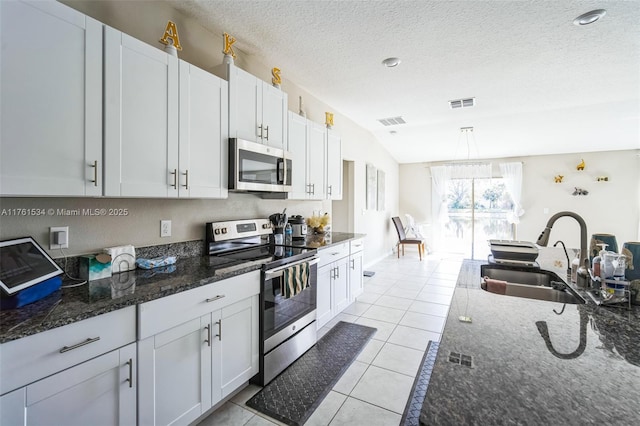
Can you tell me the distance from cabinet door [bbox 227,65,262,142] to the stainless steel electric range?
776 millimetres

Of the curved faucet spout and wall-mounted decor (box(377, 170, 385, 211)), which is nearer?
the curved faucet spout

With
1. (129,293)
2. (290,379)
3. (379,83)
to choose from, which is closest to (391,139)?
(379,83)

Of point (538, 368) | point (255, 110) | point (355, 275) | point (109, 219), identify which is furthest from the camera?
point (355, 275)

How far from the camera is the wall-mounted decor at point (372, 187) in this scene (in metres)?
5.60

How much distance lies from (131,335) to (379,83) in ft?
11.1

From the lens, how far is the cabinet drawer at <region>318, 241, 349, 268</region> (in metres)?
2.77

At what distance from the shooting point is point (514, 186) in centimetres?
669

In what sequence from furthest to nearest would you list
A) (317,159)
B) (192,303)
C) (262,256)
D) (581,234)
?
(317,159)
(262,256)
(581,234)
(192,303)

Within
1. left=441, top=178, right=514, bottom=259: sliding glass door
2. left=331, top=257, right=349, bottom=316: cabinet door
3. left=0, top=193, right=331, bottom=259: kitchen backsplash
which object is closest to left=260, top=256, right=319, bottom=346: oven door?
left=331, top=257, right=349, bottom=316: cabinet door

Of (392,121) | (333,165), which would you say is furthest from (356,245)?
(392,121)

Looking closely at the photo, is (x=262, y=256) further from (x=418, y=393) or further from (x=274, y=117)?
(x=418, y=393)

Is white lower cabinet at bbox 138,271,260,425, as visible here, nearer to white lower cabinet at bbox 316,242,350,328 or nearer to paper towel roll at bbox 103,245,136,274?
paper towel roll at bbox 103,245,136,274

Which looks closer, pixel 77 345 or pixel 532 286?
pixel 77 345

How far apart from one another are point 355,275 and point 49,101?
3084 millimetres
